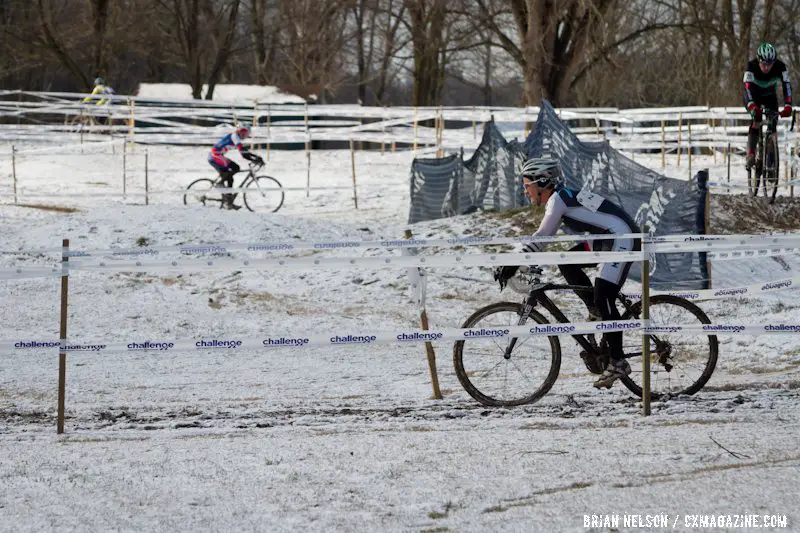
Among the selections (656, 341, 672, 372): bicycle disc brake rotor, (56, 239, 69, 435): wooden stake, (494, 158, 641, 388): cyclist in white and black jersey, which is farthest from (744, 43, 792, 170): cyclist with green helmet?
(56, 239, 69, 435): wooden stake

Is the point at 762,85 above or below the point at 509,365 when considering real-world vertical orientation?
above

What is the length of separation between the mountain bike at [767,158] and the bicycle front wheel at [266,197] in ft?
32.5

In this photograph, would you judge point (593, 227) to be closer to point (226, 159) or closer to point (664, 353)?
point (664, 353)

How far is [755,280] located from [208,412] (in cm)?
850

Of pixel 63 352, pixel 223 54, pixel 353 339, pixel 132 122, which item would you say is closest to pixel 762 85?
pixel 353 339

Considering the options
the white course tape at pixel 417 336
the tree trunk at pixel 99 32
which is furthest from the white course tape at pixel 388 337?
the tree trunk at pixel 99 32

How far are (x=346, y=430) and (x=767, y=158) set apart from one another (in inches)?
399

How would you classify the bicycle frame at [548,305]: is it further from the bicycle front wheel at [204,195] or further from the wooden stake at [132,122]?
the wooden stake at [132,122]

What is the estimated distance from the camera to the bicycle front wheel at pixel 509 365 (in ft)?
26.0

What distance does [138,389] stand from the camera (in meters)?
9.70

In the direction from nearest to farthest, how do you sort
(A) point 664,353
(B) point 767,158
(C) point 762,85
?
(A) point 664,353, (C) point 762,85, (B) point 767,158

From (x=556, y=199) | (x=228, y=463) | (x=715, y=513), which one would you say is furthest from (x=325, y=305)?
(x=715, y=513)

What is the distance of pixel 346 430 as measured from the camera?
7.36 meters

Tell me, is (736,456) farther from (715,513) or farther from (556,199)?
(556,199)
